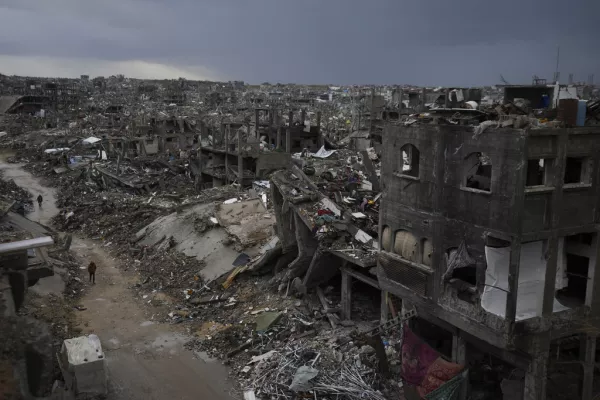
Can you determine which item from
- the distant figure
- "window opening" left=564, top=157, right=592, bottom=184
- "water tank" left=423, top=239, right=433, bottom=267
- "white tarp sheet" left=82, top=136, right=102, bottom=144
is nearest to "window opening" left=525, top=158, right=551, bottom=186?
"window opening" left=564, top=157, right=592, bottom=184

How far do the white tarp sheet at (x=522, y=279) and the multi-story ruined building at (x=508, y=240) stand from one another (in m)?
0.02

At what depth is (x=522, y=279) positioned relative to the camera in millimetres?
10648

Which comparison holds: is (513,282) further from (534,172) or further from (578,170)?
(578,170)

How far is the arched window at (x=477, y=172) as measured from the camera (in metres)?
11.0

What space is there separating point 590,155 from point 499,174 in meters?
2.08

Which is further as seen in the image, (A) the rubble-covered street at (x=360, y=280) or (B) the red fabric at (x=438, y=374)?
(B) the red fabric at (x=438, y=374)

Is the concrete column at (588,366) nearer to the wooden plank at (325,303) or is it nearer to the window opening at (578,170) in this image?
the window opening at (578,170)

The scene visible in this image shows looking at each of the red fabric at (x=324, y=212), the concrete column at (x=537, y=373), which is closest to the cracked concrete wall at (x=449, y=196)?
the concrete column at (x=537, y=373)

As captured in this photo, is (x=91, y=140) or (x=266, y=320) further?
(x=91, y=140)

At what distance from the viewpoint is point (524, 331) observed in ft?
35.5

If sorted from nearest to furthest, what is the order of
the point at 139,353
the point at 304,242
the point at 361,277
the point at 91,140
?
the point at 139,353 → the point at 361,277 → the point at 304,242 → the point at 91,140

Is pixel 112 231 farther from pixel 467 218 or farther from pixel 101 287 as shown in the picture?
pixel 467 218

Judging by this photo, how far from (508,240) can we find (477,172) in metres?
3.10

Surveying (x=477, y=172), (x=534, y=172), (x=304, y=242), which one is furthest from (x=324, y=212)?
(x=534, y=172)
